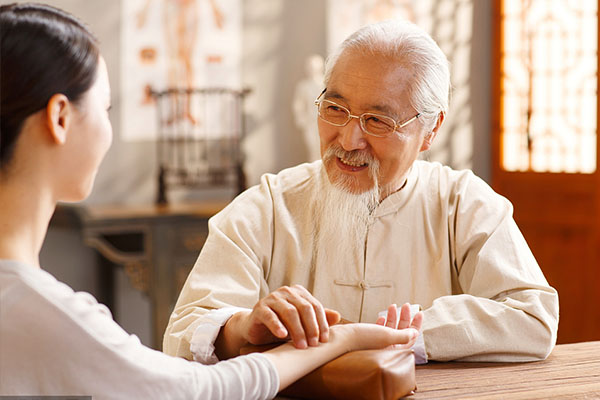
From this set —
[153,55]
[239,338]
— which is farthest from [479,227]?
[153,55]

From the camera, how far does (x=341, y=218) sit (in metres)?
2.34

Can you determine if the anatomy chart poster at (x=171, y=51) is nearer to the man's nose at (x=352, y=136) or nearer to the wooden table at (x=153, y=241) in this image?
the wooden table at (x=153, y=241)

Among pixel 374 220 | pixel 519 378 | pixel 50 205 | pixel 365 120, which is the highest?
pixel 365 120

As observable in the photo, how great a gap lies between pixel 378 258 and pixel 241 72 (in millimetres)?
3422

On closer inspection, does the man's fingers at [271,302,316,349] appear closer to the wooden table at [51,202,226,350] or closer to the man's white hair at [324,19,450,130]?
the man's white hair at [324,19,450,130]

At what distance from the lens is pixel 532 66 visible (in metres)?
6.20

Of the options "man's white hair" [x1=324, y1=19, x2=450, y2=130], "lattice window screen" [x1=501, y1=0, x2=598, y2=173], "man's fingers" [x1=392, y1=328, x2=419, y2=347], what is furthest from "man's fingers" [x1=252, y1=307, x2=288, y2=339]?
"lattice window screen" [x1=501, y1=0, x2=598, y2=173]

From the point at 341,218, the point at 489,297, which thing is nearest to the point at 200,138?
the point at 341,218

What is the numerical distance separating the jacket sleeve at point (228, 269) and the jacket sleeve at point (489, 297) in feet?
1.58

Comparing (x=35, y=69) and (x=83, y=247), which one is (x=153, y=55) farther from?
→ (x=35, y=69)

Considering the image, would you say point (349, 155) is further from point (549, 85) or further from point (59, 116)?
point (549, 85)

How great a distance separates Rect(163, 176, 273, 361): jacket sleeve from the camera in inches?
80.9

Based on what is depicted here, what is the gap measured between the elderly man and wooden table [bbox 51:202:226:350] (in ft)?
8.03

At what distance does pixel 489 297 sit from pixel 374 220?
0.41 metres
